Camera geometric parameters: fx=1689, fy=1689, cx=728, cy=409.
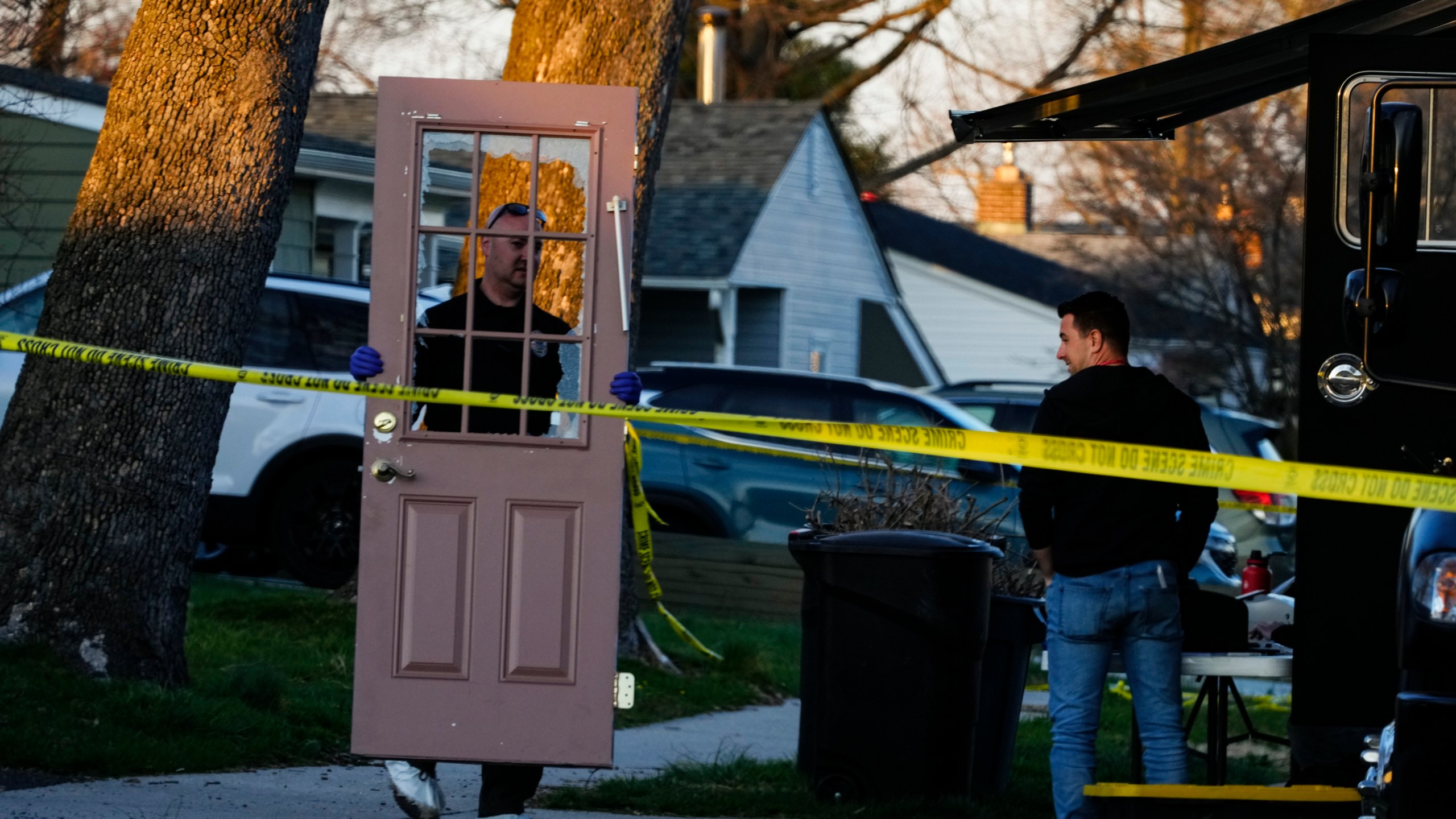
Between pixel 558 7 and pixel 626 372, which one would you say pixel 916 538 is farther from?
pixel 558 7

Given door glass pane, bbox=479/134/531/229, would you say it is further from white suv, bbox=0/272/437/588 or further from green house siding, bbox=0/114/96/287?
white suv, bbox=0/272/437/588

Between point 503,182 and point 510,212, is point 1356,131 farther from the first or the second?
point 503,182

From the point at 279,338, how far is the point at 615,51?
396 centimetres

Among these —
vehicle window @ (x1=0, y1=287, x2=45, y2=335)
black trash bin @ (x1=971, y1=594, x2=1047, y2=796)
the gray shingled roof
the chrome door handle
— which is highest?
the gray shingled roof

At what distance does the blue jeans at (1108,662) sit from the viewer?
206 inches

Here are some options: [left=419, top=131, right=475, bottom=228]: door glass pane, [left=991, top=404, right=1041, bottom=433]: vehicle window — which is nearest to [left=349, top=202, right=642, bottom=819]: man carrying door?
[left=419, top=131, right=475, bottom=228]: door glass pane

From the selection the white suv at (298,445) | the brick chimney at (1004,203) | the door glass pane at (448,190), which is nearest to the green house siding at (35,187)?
the white suv at (298,445)

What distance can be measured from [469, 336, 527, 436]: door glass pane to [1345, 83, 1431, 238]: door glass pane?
2.66 metres

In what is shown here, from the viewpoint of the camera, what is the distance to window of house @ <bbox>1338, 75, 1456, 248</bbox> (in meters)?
4.80

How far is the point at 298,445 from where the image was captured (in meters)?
11.6

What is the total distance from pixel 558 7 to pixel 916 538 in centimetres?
431

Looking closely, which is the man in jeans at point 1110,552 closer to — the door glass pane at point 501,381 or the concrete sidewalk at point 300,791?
the door glass pane at point 501,381

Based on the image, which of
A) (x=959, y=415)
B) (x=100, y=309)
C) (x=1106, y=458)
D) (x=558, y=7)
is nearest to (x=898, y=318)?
(x=959, y=415)

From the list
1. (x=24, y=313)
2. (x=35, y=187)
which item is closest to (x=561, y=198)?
(x=24, y=313)
